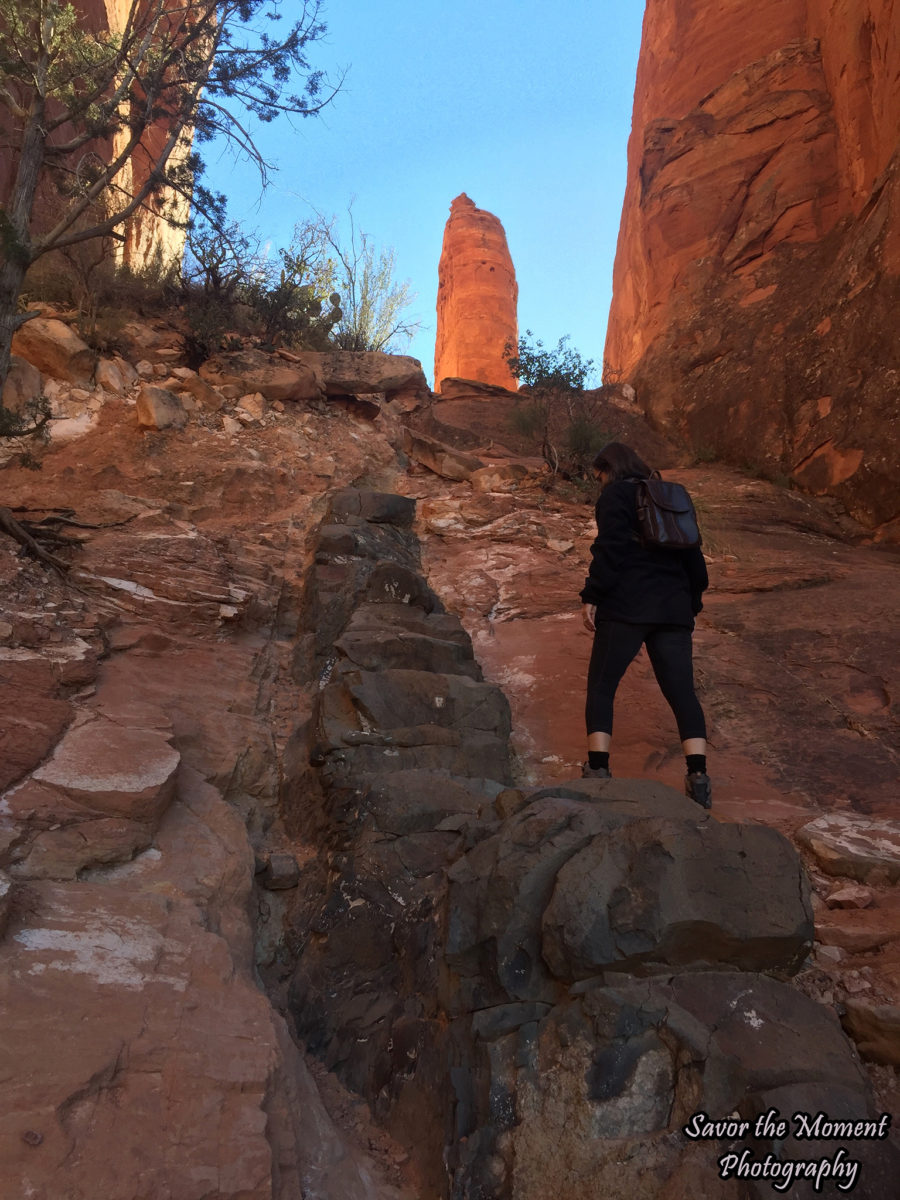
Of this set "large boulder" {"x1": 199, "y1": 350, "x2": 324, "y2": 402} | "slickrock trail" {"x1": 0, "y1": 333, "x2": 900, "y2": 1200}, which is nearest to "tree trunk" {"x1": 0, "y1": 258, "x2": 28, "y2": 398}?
"slickrock trail" {"x1": 0, "y1": 333, "x2": 900, "y2": 1200}

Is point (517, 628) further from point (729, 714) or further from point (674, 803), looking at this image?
point (674, 803)

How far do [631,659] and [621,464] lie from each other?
0.88m

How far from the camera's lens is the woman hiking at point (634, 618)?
306 cm

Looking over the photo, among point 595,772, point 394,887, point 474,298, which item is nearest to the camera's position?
point 394,887

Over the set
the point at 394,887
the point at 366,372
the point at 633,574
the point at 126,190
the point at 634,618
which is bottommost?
the point at 394,887

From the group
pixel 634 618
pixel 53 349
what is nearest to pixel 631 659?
pixel 634 618

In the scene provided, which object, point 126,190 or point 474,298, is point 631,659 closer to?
point 126,190

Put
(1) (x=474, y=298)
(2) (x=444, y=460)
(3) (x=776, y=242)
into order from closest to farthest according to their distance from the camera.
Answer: (2) (x=444, y=460) < (3) (x=776, y=242) < (1) (x=474, y=298)

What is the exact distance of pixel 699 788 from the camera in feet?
9.55

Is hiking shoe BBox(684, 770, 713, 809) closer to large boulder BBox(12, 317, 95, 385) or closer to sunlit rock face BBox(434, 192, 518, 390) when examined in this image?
large boulder BBox(12, 317, 95, 385)

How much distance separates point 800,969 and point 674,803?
61cm

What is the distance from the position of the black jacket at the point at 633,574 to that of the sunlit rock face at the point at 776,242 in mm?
5046

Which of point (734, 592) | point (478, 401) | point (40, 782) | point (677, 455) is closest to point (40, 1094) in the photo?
point (40, 782)

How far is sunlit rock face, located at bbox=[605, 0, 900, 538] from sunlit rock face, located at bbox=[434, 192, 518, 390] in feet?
50.7
